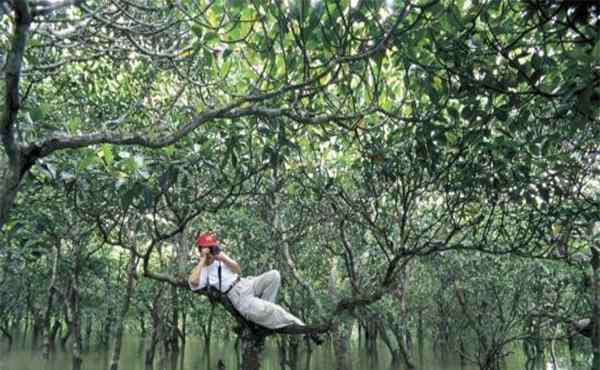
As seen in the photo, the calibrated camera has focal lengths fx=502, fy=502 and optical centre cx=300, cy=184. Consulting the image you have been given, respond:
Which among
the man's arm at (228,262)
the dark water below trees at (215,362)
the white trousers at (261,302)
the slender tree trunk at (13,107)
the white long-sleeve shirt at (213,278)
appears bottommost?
the dark water below trees at (215,362)

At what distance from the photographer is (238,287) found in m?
Answer: 5.16

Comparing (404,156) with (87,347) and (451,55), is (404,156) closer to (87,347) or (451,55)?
(451,55)

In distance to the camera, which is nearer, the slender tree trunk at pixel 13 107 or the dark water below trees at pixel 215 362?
the slender tree trunk at pixel 13 107

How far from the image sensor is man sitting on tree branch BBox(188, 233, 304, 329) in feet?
16.4

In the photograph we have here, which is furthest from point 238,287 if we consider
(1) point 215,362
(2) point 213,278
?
(1) point 215,362

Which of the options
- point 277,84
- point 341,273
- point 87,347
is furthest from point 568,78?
point 87,347

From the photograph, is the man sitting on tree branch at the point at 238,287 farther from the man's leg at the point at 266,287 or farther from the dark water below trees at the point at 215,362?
the dark water below trees at the point at 215,362

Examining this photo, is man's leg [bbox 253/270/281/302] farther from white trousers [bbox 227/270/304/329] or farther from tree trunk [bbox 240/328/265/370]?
tree trunk [bbox 240/328/265/370]

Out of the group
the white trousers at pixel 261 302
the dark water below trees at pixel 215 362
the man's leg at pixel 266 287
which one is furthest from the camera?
the dark water below trees at pixel 215 362

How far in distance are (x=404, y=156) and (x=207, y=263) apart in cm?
237

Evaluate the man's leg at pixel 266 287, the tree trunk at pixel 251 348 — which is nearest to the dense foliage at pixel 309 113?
the man's leg at pixel 266 287

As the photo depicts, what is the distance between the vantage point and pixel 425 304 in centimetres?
2078

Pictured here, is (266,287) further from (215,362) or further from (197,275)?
(215,362)

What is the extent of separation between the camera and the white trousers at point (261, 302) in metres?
4.99
